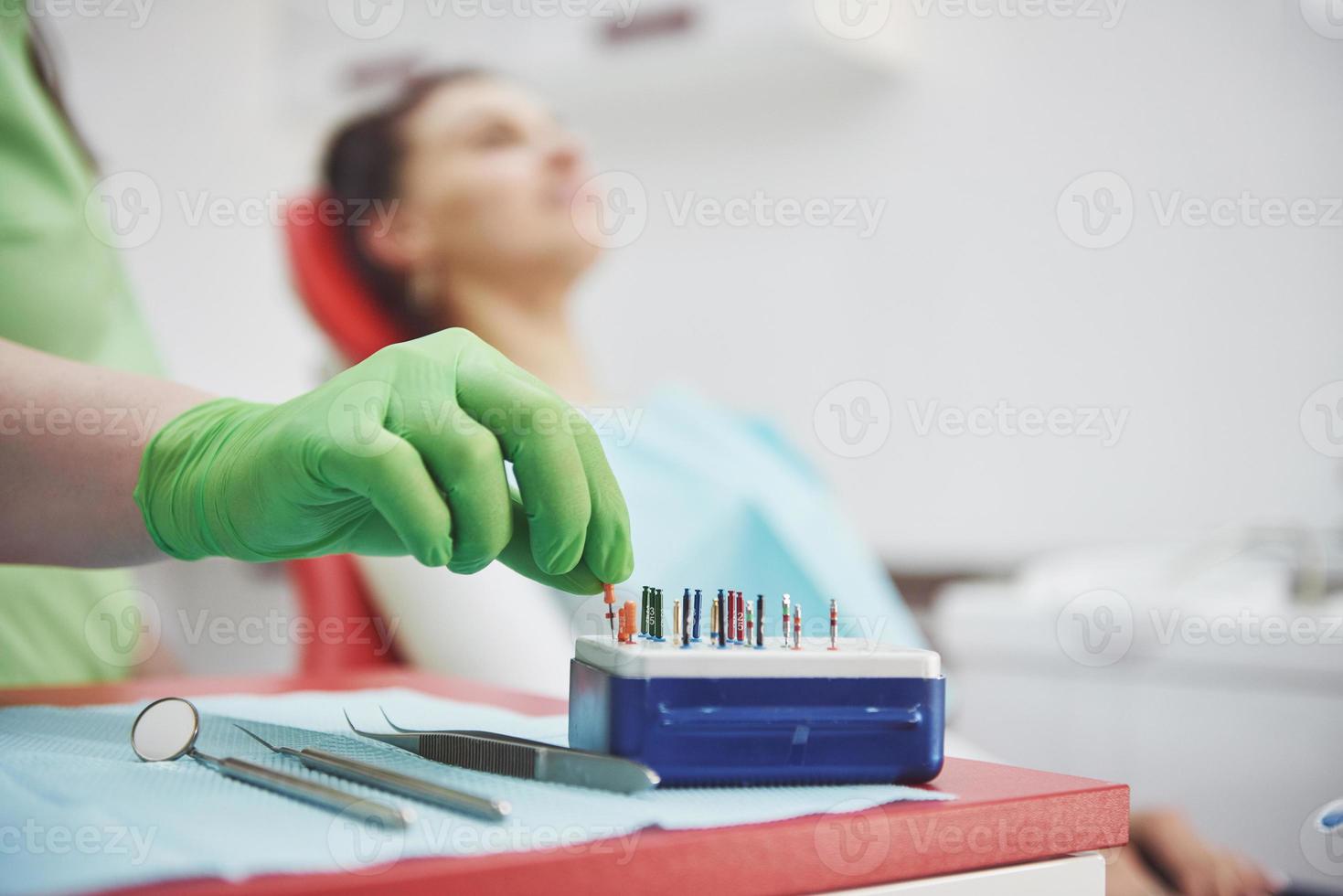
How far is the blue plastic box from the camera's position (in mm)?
468

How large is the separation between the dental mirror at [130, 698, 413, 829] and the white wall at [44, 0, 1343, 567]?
1324 mm

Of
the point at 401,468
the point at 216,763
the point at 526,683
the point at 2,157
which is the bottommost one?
the point at 526,683

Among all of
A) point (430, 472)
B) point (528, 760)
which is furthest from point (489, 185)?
point (528, 760)

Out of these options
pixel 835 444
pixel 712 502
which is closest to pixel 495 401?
pixel 712 502

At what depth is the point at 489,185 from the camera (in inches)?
58.6

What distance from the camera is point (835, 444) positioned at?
241cm

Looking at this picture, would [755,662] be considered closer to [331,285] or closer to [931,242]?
[331,285]

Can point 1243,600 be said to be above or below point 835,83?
below

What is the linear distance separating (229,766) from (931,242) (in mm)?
Result: 2027

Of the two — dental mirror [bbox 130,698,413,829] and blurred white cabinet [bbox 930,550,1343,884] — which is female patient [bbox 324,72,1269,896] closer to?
blurred white cabinet [bbox 930,550,1343,884]

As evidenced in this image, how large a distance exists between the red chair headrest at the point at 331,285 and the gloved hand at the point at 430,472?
0.94 m

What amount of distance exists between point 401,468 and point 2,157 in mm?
791

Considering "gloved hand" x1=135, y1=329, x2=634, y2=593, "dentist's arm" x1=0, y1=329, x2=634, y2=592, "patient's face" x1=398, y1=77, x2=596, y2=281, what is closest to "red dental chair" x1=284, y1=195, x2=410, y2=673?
"patient's face" x1=398, y1=77, x2=596, y2=281

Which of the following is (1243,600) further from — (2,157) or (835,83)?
(2,157)
